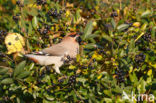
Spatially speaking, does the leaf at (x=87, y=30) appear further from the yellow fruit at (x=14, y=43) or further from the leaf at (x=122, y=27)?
the yellow fruit at (x=14, y=43)

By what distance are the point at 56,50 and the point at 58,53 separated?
42mm

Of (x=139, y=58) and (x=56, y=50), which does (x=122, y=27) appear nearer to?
(x=139, y=58)

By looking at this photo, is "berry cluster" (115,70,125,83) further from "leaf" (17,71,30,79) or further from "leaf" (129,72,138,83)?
"leaf" (17,71,30,79)

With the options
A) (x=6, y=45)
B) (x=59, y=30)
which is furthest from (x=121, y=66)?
(x=6, y=45)

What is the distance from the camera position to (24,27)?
2400 millimetres

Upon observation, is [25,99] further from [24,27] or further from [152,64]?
[152,64]

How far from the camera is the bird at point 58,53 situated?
86.7 inches

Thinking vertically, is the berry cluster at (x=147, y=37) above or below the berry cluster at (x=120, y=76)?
above

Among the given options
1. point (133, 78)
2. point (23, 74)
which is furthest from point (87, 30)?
point (23, 74)

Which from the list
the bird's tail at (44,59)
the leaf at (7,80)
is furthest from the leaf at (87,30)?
the leaf at (7,80)

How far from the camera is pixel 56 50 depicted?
89.0 inches

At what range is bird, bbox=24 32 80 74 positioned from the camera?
2.20 metres

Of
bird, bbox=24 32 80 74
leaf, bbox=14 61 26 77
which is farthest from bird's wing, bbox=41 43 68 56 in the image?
leaf, bbox=14 61 26 77

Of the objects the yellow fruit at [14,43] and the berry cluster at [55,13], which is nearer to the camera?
the berry cluster at [55,13]
